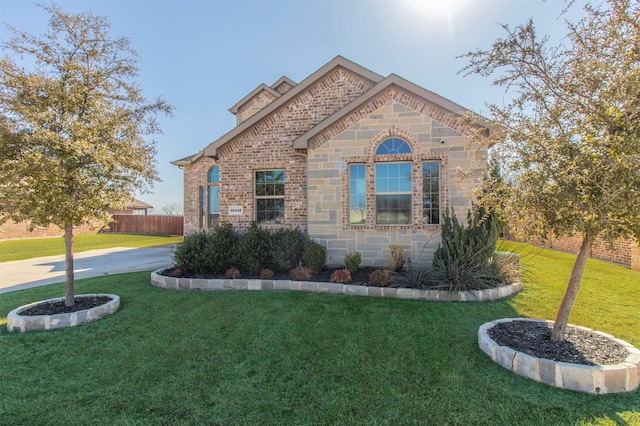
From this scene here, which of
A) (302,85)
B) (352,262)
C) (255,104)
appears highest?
(255,104)

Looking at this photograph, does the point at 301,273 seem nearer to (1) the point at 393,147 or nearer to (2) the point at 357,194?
(2) the point at 357,194

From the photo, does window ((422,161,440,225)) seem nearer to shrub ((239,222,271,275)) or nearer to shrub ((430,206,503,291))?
shrub ((430,206,503,291))

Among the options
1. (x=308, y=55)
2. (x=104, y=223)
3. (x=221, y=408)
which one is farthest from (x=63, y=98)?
(x=308, y=55)

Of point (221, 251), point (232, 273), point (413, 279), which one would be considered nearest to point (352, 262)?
point (413, 279)

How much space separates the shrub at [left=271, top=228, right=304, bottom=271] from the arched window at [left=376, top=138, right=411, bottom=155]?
336 centimetres

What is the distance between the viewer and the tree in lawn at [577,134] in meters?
3.14

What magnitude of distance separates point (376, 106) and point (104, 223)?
7.20 meters

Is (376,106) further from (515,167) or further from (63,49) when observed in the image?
(63,49)

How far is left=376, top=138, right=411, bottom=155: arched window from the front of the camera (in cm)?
831

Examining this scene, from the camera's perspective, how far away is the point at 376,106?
838 cm

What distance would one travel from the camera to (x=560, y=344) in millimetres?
3855

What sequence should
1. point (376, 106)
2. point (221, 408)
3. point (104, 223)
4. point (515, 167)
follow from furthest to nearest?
point (376, 106) < point (104, 223) < point (515, 167) < point (221, 408)

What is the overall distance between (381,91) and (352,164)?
7.03 feet

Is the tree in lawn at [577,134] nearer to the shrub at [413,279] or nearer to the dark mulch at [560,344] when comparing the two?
the dark mulch at [560,344]
